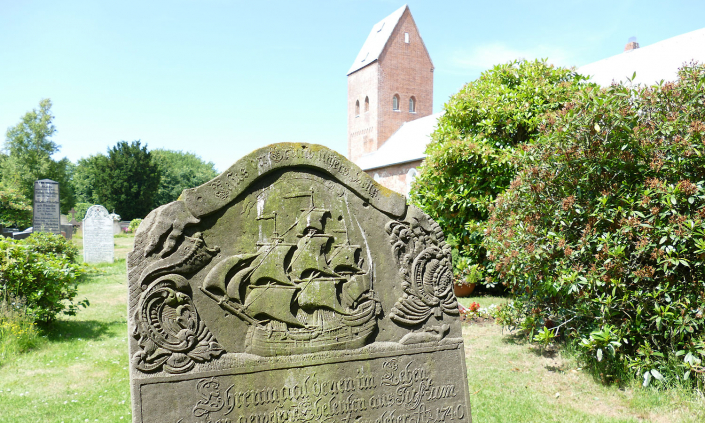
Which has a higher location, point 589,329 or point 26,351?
point 589,329

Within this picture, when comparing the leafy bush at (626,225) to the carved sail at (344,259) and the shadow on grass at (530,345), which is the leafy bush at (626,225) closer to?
the shadow on grass at (530,345)

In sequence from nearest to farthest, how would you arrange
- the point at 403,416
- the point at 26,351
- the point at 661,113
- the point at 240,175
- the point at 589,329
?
the point at 240,175
the point at 403,416
the point at 661,113
the point at 589,329
the point at 26,351

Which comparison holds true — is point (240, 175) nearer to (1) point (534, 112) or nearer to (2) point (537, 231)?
(2) point (537, 231)

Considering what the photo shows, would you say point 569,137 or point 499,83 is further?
Answer: point 499,83

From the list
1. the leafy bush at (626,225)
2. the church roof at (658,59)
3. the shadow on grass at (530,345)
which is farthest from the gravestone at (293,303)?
the church roof at (658,59)

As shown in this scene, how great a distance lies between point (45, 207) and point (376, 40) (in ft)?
104

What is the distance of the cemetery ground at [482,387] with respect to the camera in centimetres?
441

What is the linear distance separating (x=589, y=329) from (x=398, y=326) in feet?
9.68

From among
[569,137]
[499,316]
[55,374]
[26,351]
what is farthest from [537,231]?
[26,351]

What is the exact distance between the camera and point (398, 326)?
3580 mm

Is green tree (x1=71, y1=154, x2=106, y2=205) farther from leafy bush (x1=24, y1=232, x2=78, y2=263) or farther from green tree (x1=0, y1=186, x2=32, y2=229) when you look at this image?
leafy bush (x1=24, y1=232, x2=78, y2=263)

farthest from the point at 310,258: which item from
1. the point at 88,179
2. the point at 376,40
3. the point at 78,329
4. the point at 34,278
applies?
the point at 88,179

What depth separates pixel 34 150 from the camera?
38156 millimetres

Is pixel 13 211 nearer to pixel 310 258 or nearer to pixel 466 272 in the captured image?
pixel 466 272
